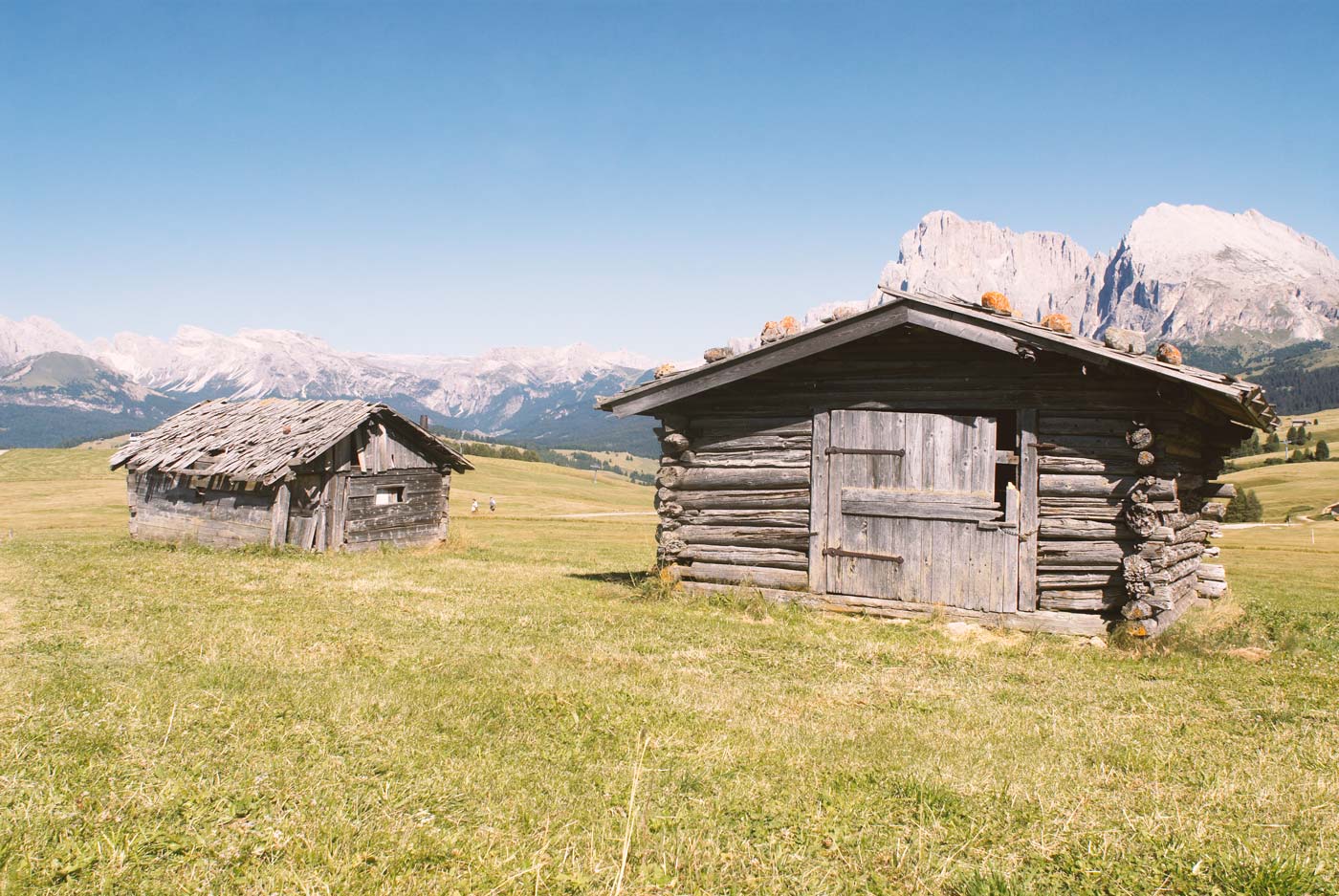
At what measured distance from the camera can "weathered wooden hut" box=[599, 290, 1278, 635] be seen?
38.9 ft

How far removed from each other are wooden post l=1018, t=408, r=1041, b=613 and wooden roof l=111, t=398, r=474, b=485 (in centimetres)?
1802

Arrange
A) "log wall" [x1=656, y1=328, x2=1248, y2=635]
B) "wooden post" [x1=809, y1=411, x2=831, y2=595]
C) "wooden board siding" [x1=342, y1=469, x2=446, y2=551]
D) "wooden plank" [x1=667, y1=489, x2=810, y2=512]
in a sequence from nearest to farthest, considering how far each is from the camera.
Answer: "log wall" [x1=656, y1=328, x2=1248, y2=635] < "wooden post" [x1=809, y1=411, x2=831, y2=595] < "wooden plank" [x1=667, y1=489, x2=810, y2=512] < "wooden board siding" [x1=342, y1=469, x2=446, y2=551]

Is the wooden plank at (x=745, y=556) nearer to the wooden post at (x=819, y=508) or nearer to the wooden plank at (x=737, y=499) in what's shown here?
the wooden post at (x=819, y=508)

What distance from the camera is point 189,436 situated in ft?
88.1

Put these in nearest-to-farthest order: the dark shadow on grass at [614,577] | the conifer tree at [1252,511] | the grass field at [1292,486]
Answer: the dark shadow on grass at [614,577]
the conifer tree at [1252,511]
the grass field at [1292,486]

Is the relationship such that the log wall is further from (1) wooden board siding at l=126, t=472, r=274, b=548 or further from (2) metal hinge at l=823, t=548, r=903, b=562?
(1) wooden board siding at l=126, t=472, r=274, b=548

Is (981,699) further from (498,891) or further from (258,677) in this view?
(258,677)

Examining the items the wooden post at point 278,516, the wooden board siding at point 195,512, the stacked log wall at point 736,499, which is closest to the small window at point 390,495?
the wooden post at point 278,516

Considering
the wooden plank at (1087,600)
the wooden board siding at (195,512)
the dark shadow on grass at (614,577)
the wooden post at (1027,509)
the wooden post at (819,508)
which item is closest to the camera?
the wooden plank at (1087,600)

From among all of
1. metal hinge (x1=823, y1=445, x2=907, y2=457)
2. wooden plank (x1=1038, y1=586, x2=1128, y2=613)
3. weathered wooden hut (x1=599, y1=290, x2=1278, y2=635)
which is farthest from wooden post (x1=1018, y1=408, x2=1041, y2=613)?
metal hinge (x1=823, y1=445, x2=907, y2=457)

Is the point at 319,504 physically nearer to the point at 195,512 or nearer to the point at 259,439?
the point at 259,439

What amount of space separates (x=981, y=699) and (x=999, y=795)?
2996 millimetres

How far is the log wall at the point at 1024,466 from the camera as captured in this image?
38.9ft

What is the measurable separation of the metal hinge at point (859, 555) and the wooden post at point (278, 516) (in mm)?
16542
